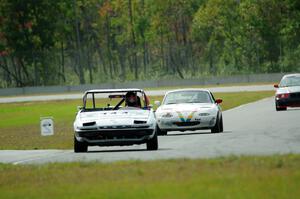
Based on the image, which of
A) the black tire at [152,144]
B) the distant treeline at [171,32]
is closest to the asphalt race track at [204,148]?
the black tire at [152,144]

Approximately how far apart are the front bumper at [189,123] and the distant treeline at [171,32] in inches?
2901

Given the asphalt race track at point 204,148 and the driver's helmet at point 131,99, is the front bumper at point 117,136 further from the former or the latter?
the driver's helmet at point 131,99

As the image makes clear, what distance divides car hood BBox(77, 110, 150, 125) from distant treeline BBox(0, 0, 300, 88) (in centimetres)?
7994

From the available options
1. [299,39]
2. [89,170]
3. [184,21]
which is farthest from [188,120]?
[184,21]

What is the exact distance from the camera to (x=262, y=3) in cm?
12181

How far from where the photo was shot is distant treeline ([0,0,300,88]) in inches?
4781

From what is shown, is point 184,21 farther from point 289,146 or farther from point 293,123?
point 289,146

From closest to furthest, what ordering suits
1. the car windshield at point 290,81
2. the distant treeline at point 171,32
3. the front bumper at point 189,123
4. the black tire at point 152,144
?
the black tire at point 152,144 < the front bumper at point 189,123 < the car windshield at point 290,81 < the distant treeline at point 171,32

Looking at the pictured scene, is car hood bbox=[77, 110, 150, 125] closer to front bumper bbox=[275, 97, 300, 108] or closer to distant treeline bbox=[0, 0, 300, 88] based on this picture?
front bumper bbox=[275, 97, 300, 108]

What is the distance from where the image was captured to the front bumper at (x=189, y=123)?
2916 centimetres

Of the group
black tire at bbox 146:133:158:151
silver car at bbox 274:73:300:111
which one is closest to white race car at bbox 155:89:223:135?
black tire at bbox 146:133:158:151

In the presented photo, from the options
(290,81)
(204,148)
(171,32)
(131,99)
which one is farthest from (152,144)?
(171,32)

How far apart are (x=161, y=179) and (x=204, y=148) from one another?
7.58 metres

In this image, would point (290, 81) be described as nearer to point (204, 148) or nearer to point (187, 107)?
point (187, 107)
